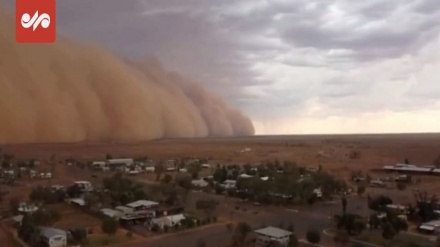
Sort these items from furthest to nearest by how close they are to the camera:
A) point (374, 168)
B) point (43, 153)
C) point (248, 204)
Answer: point (43, 153) → point (374, 168) → point (248, 204)

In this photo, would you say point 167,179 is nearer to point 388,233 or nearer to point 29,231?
point 29,231

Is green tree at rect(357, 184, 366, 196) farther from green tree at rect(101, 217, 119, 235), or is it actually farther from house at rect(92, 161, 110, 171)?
house at rect(92, 161, 110, 171)

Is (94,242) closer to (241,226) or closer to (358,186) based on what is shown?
(241,226)

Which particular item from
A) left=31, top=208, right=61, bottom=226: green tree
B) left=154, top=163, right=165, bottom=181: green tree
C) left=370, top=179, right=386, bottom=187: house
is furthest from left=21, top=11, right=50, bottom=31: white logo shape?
left=370, top=179, right=386, bottom=187: house

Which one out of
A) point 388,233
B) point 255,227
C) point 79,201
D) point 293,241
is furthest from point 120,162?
point 388,233

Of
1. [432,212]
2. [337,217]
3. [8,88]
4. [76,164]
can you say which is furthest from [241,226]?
[8,88]
